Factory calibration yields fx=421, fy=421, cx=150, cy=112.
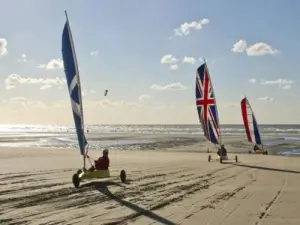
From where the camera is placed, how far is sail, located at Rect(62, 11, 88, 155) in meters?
12.8

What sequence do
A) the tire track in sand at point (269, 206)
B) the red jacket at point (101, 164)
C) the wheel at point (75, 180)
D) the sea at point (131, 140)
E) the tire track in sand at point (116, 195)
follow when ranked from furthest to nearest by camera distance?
the sea at point (131, 140), the red jacket at point (101, 164), the wheel at point (75, 180), the tire track in sand at point (116, 195), the tire track in sand at point (269, 206)

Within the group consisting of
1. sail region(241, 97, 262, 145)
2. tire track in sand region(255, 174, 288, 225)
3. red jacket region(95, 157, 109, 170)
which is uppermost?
sail region(241, 97, 262, 145)

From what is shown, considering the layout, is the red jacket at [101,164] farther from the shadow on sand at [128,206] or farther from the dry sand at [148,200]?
the shadow on sand at [128,206]

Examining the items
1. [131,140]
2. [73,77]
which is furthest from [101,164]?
[131,140]

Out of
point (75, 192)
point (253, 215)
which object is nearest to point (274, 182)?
point (253, 215)

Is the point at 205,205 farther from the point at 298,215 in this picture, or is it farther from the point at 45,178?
the point at 45,178

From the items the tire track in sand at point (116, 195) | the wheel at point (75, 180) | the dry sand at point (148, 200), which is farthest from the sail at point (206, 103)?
the wheel at point (75, 180)

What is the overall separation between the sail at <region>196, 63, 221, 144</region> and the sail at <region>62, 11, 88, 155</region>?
14.5 metres

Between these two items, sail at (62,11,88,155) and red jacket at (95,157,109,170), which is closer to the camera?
sail at (62,11,88,155)

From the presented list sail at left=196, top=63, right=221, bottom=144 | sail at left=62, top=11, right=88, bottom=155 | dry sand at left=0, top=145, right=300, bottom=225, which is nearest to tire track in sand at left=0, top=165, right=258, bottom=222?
dry sand at left=0, top=145, right=300, bottom=225

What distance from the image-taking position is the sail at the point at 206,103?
2644cm

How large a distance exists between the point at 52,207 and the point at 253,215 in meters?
4.29

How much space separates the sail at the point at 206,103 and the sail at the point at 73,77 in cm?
1449

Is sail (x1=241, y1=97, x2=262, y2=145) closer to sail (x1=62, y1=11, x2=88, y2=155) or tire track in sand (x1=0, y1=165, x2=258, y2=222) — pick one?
tire track in sand (x1=0, y1=165, x2=258, y2=222)
